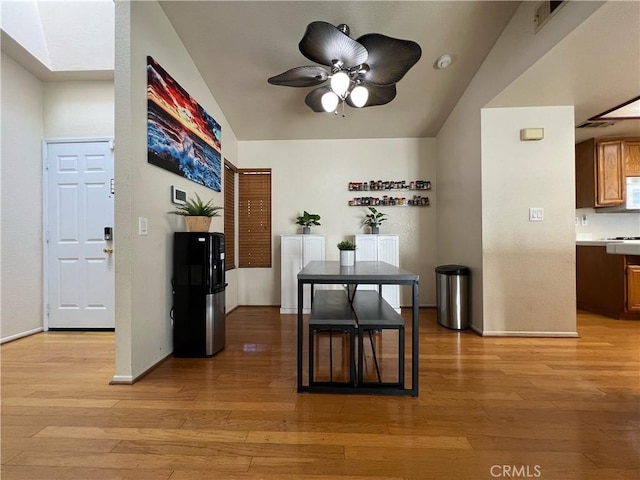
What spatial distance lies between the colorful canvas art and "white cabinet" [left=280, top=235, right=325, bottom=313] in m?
1.34

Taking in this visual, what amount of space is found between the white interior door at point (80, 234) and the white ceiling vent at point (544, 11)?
4461 mm

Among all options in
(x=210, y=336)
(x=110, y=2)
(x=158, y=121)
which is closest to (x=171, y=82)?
(x=158, y=121)

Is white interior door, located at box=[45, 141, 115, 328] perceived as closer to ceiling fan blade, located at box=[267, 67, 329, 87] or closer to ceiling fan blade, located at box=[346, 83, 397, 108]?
ceiling fan blade, located at box=[267, 67, 329, 87]

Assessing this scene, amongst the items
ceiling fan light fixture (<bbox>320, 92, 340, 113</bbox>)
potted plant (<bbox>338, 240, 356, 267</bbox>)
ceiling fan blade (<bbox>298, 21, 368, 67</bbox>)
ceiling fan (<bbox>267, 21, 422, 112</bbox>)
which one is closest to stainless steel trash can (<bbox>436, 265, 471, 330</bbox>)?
potted plant (<bbox>338, 240, 356, 267</bbox>)

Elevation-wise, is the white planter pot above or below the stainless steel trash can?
above

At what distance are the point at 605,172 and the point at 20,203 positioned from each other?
768 cm

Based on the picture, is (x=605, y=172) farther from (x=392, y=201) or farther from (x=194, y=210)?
(x=194, y=210)

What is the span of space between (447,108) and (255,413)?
160 inches

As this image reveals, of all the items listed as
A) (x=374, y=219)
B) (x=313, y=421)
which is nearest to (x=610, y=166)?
(x=374, y=219)

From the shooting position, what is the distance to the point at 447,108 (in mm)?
3689

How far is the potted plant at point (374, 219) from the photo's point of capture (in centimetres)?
423

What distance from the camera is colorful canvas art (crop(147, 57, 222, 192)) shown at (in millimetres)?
2223

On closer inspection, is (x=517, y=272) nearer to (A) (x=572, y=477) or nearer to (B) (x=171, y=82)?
(A) (x=572, y=477)

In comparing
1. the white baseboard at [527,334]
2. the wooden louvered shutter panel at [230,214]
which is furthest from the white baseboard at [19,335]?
the white baseboard at [527,334]
